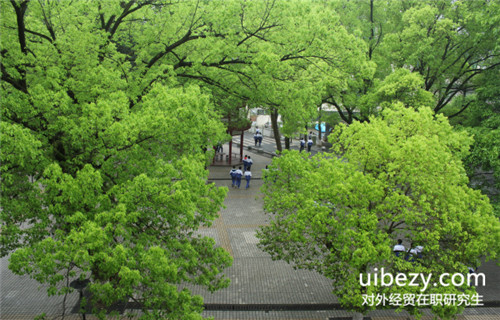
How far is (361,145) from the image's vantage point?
11172 millimetres

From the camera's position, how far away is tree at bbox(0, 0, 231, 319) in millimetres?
7477

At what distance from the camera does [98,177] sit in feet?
25.9

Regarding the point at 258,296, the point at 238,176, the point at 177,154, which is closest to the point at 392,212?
the point at 258,296

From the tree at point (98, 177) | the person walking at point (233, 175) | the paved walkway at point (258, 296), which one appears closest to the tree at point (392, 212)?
the paved walkway at point (258, 296)

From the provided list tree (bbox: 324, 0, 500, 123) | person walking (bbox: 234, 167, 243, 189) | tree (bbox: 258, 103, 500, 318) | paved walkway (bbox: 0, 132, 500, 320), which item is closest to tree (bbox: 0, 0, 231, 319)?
tree (bbox: 258, 103, 500, 318)

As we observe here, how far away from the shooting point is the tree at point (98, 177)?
7.48 meters

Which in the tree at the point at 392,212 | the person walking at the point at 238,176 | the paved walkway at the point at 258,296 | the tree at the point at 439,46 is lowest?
the paved walkway at the point at 258,296

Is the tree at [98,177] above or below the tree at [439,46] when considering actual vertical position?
below

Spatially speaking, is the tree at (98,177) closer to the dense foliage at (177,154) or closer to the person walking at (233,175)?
the dense foliage at (177,154)

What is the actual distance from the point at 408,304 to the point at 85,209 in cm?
843

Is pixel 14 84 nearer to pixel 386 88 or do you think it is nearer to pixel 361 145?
pixel 361 145

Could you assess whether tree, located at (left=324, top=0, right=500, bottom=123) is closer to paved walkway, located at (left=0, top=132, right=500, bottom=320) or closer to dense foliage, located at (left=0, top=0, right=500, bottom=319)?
dense foliage, located at (left=0, top=0, right=500, bottom=319)

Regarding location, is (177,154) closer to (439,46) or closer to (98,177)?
(98,177)

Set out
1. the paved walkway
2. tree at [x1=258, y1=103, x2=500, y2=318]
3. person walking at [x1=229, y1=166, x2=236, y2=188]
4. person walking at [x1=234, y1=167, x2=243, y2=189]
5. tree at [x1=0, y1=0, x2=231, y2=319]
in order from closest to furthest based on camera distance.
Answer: tree at [x1=0, y1=0, x2=231, y2=319] < tree at [x1=258, y1=103, x2=500, y2=318] < the paved walkway < person walking at [x1=234, y1=167, x2=243, y2=189] < person walking at [x1=229, y1=166, x2=236, y2=188]
